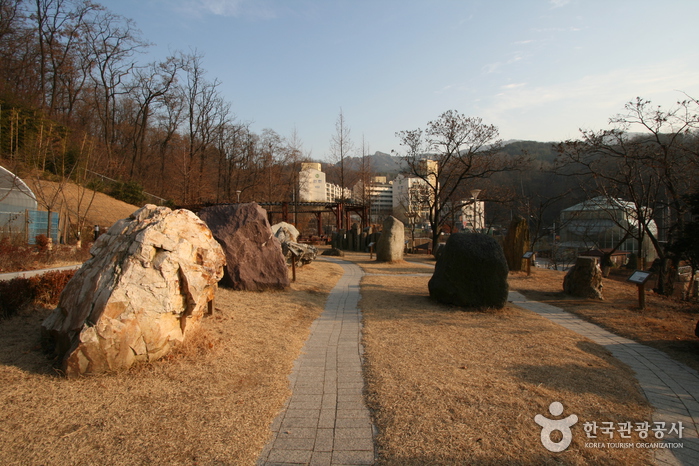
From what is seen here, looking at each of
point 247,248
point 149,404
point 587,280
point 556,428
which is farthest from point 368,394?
point 587,280

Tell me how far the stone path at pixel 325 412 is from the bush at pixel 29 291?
3.90m

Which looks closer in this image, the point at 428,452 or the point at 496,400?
the point at 428,452

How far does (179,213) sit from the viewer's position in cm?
518

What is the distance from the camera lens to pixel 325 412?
3.58 metres

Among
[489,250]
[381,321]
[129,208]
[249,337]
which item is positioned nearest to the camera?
[249,337]

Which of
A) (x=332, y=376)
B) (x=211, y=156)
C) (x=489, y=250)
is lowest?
(x=332, y=376)

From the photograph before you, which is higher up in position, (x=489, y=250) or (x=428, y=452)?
(x=489, y=250)

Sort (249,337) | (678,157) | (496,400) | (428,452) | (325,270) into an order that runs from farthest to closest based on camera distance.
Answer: (325,270), (678,157), (249,337), (496,400), (428,452)

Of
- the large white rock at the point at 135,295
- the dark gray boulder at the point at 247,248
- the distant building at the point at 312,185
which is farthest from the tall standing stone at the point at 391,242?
the distant building at the point at 312,185

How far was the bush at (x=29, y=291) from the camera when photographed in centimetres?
529

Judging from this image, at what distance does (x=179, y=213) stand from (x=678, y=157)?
1325 cm

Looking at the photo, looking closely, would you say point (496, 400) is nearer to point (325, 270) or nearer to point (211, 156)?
point (325, 270)

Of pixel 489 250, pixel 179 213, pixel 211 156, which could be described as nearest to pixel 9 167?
pixel 179 213

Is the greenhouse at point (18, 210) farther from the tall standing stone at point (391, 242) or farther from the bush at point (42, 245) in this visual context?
the tall standing stone at point (391, 242)
